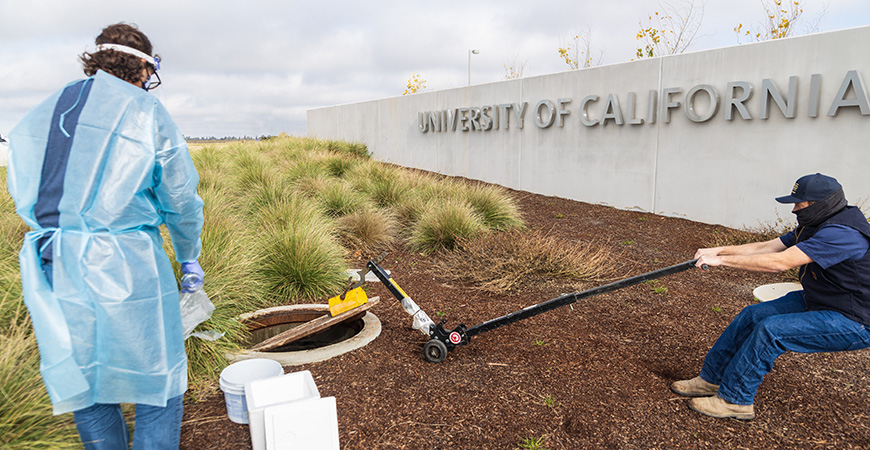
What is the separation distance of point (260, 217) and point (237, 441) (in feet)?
13.3

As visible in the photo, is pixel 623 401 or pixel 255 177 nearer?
pixel 623 401

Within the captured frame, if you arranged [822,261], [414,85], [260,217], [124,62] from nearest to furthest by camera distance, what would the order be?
[124,62] → [822,261] → [260,217] → [414,85]

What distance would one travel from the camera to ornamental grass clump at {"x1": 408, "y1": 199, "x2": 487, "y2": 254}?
6672mm

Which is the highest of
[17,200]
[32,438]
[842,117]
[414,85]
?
[414,85]

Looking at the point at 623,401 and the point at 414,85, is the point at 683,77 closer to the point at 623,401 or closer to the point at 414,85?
the point at 623,401

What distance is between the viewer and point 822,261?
263 centimetres

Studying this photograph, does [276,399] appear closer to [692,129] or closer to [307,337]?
[307,337]

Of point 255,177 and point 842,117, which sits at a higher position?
point 842,117

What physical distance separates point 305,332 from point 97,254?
194cm

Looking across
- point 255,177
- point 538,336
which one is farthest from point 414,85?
point 538,336

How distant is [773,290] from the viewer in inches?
200

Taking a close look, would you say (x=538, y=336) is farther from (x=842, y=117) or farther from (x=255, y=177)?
(x=255, y=177)

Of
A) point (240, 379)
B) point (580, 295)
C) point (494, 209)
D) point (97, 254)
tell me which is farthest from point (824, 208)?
point (494, 209)

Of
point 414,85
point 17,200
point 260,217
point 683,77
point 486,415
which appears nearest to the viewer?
point 17,200
